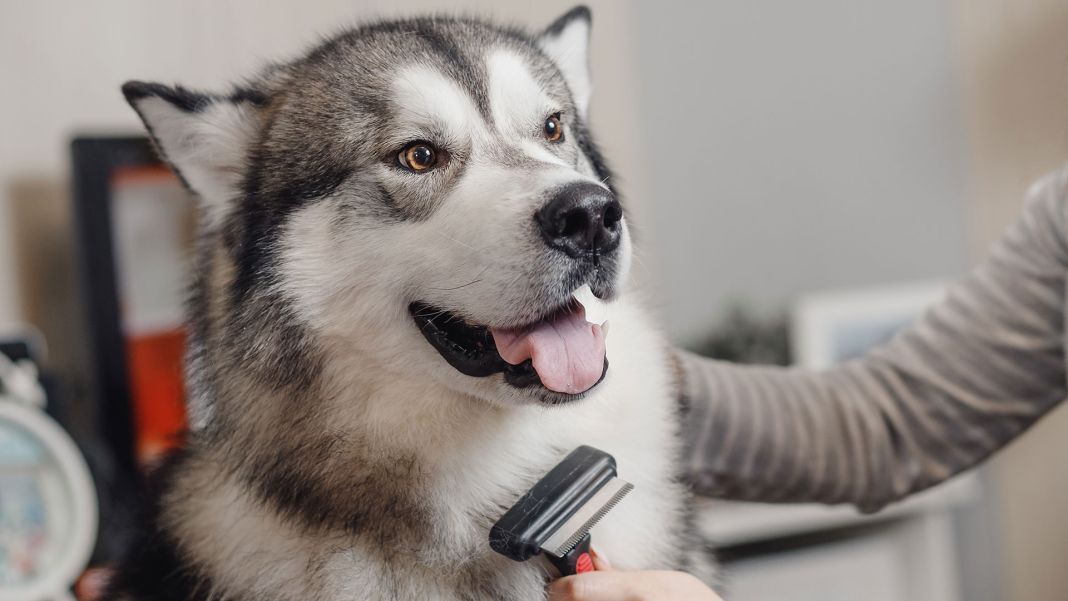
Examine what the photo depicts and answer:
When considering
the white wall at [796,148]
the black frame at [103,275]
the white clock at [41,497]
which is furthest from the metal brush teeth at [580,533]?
the white wall at [796,148]

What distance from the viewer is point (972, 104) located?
2830 millimetres

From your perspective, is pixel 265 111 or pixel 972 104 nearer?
pixel 265 111

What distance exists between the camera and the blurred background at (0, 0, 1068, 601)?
7.76 feet

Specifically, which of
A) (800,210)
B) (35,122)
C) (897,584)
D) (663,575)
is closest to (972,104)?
(800,210)

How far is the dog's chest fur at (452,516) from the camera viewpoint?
93cm

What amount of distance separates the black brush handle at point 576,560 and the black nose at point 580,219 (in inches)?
10.8

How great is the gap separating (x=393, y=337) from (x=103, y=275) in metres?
1.59

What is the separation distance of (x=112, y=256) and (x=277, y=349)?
1.52m

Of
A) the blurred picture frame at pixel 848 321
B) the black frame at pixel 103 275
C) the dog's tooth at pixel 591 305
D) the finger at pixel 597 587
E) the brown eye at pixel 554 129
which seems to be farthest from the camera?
the blurred picture frame at pixel 848 321

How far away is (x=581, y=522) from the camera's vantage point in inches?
34.0

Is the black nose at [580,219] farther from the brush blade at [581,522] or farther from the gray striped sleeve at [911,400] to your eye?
the gray striped sleeve at [911,400]

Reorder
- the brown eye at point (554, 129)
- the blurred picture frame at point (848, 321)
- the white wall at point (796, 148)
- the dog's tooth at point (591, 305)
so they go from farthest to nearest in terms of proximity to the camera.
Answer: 1. the white wall at point (796, 148)
2. the blurred picture frame at point (848, 321)
3. the brown eye at point (554, 129)
4. the dog's tooth at point (591, 305)

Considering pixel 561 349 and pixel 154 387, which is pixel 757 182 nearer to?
pixel 154 387

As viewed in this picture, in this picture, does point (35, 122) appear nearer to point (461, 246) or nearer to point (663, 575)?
point (461, 246)
